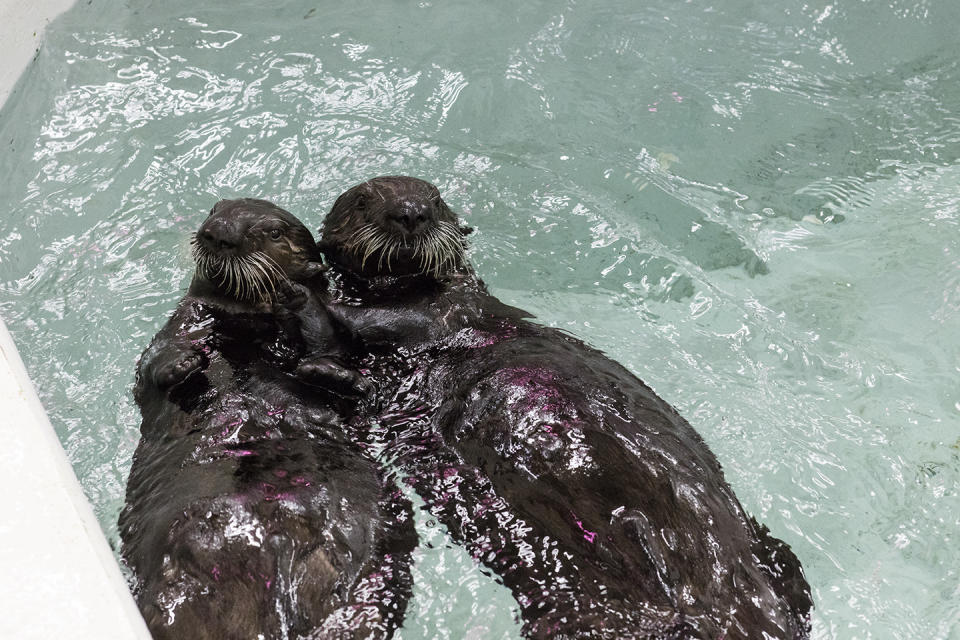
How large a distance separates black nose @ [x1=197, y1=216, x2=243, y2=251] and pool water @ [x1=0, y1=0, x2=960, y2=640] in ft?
3.09

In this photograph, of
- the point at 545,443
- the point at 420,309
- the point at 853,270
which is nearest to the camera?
the point at 545,443

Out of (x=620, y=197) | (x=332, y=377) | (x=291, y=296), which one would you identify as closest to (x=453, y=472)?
(x=332, y=377)

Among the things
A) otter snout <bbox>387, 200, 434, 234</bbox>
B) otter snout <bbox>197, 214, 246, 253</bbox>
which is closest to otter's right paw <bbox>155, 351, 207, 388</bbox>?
otter snout <bbox>197, 214, 246, 253</bbox>

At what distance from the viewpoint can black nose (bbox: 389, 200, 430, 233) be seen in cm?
404

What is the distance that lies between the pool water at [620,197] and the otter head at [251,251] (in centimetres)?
81

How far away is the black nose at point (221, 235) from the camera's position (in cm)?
389

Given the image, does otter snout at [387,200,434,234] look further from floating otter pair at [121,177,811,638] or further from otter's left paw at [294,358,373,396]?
otter's left paw at [294,358,373,396]

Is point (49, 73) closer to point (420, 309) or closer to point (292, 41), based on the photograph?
point (292, 41)

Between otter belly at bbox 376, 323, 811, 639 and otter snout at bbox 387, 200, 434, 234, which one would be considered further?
otter snout at bbox 387, 200, 434, 234

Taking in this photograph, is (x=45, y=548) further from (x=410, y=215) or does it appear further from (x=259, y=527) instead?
(x=410, y=215)

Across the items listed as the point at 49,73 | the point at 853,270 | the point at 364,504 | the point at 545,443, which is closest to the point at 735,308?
the point at 853,270

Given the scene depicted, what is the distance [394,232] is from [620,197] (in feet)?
7.01

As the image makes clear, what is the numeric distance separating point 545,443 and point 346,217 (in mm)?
1627

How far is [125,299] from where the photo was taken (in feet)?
16.4
